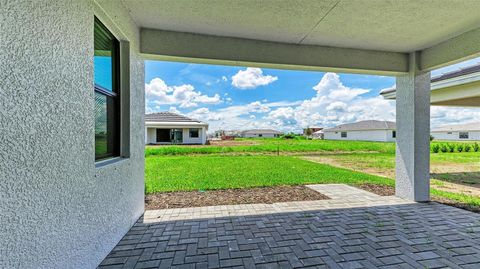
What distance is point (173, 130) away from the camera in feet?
76.0

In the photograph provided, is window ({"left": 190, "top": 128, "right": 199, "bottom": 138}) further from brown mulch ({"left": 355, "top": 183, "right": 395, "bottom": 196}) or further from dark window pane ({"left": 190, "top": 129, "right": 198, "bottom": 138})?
brown mulch ({"left": 355, "top": 183, "right": 395, "bottom": 196})

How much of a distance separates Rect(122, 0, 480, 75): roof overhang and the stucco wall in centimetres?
108

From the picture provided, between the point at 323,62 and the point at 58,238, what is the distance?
177 inches

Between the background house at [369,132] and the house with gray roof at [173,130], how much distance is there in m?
27.7

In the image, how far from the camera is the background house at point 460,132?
3522cm

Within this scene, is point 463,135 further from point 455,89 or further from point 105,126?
point 105,126

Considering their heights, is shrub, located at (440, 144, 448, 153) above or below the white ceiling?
below

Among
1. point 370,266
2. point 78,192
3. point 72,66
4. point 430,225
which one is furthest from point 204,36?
point 430,225

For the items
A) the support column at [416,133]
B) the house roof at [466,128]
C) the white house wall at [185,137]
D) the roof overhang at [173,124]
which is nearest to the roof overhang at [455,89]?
the support column at [416,133]

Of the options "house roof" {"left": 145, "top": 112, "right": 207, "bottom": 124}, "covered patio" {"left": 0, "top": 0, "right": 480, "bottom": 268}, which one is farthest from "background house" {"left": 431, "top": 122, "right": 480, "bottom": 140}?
"covered patio" {"left": 0, "top": 0, "right": 480, "bottom": 268}

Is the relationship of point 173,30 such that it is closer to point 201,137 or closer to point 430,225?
point 430,225

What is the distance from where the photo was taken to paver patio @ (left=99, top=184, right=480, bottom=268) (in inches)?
100

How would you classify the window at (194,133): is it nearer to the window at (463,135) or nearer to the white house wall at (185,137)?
the white house wall at (185,137)

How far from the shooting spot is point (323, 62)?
4289 millimetres
